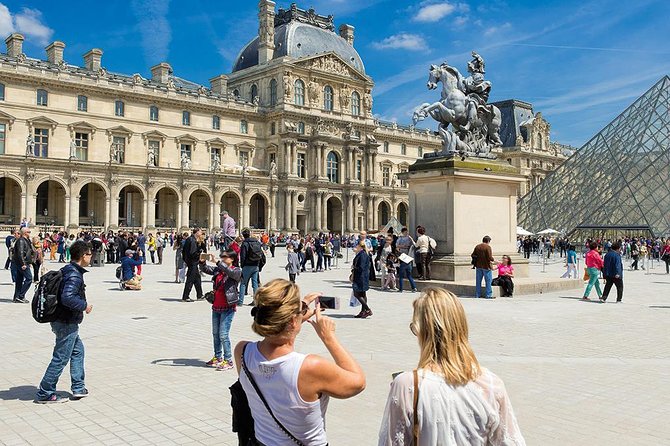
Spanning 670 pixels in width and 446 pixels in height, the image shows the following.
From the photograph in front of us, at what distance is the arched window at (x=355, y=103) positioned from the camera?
68.1 metres

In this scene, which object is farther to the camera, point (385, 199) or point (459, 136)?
point (385, 199)

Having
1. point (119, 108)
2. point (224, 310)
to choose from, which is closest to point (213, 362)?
point (224, 310)

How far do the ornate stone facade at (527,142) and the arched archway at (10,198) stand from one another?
59.3 m

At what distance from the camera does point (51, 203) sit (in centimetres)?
5100

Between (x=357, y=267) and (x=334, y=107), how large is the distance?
55599 millimetres

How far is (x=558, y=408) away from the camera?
5.86 meters

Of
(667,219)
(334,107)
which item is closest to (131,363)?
(667,219)

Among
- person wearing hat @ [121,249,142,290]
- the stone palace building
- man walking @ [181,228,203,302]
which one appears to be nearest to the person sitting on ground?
man walking @ [181,228,203,302]

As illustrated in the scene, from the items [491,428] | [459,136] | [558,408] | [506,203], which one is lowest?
[558,408]

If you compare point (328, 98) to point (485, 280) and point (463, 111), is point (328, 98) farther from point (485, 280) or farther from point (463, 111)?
point (485, 280)

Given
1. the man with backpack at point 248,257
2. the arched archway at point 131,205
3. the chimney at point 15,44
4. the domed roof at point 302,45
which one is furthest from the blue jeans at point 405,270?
the domed roof at point 302,45

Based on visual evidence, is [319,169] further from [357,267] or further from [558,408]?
[558,408]

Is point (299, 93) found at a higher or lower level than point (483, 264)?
higher

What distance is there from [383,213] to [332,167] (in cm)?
1091
